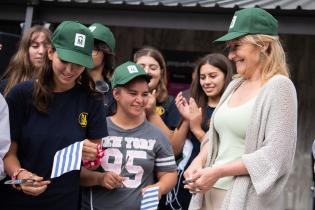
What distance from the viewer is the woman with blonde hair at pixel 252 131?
2.66 meters

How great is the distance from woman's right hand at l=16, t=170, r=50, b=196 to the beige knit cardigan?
0.91 m

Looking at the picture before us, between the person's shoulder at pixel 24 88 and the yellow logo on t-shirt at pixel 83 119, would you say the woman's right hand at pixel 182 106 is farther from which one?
the person's shoulder at pixel 24 88

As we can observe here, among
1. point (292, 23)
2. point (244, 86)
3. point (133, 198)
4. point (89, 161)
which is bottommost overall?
point (133, 198)

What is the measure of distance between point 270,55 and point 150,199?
3.73 ft

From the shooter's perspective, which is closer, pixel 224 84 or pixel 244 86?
pixel 244 86

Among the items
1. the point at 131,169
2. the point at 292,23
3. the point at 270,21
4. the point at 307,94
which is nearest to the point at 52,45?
the point at 131,169

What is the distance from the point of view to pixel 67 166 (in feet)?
9.66

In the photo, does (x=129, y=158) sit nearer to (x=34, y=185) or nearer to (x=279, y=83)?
(x=34, y=185)

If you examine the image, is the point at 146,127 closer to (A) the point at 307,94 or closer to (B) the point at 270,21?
(B) the point at 270,21

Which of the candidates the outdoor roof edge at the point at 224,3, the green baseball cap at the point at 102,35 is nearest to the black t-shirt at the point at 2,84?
the green baseball cap at the point at 102,35

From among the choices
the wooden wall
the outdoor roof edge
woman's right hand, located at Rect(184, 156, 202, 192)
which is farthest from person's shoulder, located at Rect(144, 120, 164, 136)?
the wooden wall

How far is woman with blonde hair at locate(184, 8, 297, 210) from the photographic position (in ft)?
8.73

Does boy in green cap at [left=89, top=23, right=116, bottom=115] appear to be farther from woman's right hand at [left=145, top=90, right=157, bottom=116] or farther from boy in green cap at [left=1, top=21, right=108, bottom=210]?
boy in green cap at [left=1, top=21, right=108, bottom=210]

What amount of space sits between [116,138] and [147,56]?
114 centimetres
